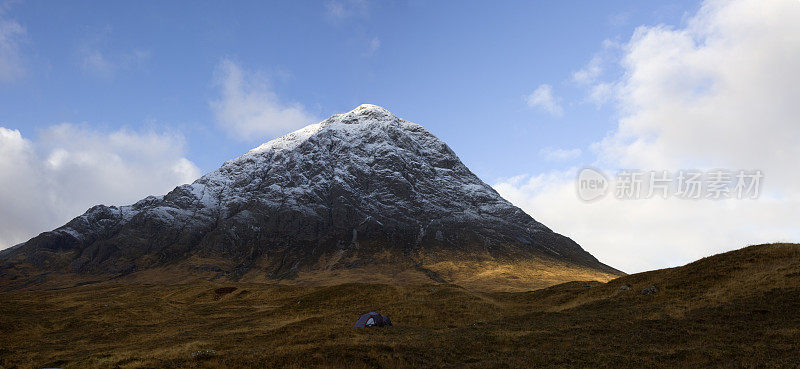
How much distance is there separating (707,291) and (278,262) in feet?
550

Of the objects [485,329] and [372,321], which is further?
[372,321]


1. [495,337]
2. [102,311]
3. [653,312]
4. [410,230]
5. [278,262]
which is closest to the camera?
[495,337]

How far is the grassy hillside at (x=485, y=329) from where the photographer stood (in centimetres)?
2214

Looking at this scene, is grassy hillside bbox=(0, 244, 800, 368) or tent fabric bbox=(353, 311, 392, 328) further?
tent fabric bbox=(353, 311, 392, 328)

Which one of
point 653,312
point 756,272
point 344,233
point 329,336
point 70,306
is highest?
point 344,233

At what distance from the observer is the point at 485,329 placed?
32.4 m

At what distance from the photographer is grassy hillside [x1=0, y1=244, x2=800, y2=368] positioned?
72.6 feet

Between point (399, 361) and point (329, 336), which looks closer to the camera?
point (399, 361)

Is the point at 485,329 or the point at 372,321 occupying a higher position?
the point at 485,329

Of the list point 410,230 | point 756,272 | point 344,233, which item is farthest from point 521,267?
point 756,272

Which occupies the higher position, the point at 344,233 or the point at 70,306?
the point at 344,233

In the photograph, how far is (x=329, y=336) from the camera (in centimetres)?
3148

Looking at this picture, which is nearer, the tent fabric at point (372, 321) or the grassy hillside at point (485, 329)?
the grassy hillside at point (485, 329)

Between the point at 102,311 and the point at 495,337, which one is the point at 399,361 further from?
the point at 102,311
